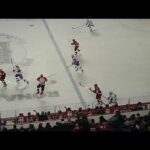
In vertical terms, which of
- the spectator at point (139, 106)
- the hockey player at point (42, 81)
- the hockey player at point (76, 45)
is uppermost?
the hockey player at point (76, 45)

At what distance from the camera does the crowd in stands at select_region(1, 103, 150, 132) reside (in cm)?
409

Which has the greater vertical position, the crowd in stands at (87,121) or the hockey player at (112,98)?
the hockey player at (112,98)

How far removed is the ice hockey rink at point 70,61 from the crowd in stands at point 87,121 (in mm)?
211

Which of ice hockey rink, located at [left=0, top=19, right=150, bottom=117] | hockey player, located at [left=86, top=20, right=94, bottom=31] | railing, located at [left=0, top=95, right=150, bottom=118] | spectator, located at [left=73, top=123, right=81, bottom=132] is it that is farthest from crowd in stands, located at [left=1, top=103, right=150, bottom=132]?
hockey player, located at [left=86, top=20, right=94, bottom=31]

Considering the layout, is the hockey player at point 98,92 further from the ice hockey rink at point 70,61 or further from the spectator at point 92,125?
the spectator at point 92,125

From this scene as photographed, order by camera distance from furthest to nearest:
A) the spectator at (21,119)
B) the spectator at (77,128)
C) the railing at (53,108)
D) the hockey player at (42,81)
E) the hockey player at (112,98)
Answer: the hockey player at (42,81) < the hockey player at (112,98) < the railing at (53,108) < the spectator at (21,119) < the spectator at (77,128)

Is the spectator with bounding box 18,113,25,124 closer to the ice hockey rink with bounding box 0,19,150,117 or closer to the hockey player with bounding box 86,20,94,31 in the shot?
the ice hockey rink with bounding box 0,19,150,117

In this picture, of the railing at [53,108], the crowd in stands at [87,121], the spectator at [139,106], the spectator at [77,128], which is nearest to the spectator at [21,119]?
the crowd in stands at [87,121]

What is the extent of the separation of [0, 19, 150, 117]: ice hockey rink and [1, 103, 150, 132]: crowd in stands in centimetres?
21

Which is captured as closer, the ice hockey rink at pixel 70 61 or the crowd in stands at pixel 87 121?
the crowd in stands at pixel 87 121

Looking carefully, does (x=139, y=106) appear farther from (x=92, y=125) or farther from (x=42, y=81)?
(x=42, y=81)

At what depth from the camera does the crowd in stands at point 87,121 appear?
13.4ft

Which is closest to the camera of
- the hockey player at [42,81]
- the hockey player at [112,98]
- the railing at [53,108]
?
the railing at [53,108]
